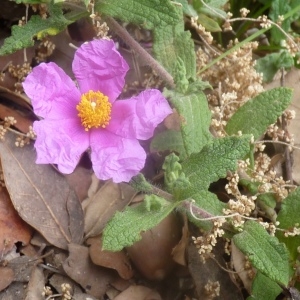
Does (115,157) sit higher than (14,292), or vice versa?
(115,157)

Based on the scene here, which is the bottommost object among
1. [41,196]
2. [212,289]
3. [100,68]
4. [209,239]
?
[212,289]

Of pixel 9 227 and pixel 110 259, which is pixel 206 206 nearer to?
pixel 110 259

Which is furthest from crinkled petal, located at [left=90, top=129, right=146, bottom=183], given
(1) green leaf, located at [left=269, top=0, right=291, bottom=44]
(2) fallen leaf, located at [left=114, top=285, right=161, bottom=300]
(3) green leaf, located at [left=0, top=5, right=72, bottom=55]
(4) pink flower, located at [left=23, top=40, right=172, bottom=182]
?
(1) green leaf, located at [left=269, top=0, right=291, bottom=44]

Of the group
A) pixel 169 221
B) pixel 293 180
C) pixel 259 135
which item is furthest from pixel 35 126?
pixel 293 180

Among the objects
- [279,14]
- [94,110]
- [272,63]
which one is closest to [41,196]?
[94,110]

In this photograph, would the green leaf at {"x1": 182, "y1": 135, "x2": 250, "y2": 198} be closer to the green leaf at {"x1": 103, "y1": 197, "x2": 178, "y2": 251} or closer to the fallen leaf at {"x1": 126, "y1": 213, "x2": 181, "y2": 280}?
the green leaf at {"x1": 103, "y1": 197, "x2": 178, "y2": 251}

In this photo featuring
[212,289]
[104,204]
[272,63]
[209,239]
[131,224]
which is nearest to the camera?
[131,224]

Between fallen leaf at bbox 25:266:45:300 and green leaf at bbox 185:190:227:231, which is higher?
green leaf at bbox 185:190:227:231
